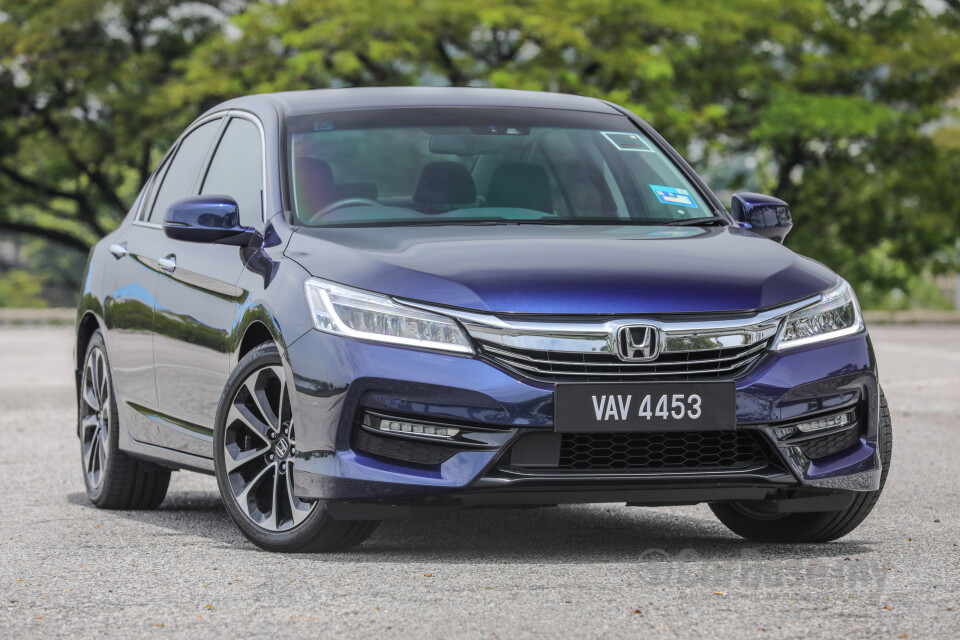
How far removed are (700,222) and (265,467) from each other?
1.90 m

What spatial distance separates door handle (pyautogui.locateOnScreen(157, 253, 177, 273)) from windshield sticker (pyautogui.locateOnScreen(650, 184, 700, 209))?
1.92m

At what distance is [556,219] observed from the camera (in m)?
6.25

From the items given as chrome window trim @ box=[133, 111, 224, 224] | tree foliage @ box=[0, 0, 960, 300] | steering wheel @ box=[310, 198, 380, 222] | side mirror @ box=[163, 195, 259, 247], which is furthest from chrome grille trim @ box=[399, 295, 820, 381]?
tree foliage @ box=[0, 0, 960, 300]

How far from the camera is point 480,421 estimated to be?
16.9 ft

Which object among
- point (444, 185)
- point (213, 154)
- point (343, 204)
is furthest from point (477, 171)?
point (213, 154)

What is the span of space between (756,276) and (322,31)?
2728 cm

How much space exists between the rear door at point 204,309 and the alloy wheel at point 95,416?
33.6 inches

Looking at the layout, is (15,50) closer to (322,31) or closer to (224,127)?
(322,31)

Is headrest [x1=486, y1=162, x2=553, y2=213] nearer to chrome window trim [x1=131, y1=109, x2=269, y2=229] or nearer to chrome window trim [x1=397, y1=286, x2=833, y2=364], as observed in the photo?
chrome window trim [x1=131, y1=109, x2=269, y2=229]

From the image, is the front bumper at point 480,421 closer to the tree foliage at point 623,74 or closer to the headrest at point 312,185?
the headrest at point 312,185

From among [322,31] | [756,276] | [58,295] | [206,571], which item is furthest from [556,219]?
[58,295]

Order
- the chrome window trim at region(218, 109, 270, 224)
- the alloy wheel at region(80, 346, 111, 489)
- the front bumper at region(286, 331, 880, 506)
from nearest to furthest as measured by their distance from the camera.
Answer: the front bumper at region(286, 331, 880, 506) < the chrome window trim at region(218, 109, 270, 224) < the alloy wheel at region(80, 346, 111, 489)

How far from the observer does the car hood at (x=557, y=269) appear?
5.22 m

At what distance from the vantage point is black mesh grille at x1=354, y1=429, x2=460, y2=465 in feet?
17.2
